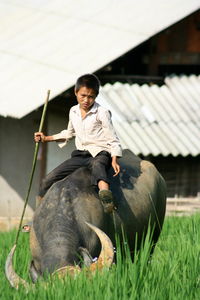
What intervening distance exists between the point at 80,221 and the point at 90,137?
0.80 m

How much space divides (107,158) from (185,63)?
11501 millimetres

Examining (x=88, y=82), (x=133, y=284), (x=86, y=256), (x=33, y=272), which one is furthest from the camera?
(x=88, y=82)

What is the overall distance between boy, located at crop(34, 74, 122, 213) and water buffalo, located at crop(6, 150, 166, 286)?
0.13 m

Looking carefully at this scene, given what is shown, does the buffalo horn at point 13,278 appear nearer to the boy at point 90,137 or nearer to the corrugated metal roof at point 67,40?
the boy at point 90,137

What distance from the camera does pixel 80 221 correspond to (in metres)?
6.77

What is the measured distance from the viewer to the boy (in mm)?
7094

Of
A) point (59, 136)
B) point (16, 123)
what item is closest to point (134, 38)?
point (16, 123)

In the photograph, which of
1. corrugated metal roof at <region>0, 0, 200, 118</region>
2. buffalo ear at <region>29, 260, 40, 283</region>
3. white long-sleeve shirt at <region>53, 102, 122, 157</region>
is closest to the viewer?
buffalo ear at <region>29, 260, 40, 283</region>

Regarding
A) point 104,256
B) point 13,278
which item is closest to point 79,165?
point 104,256

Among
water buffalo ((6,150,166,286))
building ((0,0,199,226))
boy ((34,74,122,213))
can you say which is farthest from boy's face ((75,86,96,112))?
building ((0,0,199,226))

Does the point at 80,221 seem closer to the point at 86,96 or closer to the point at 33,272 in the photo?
the point at 33,272

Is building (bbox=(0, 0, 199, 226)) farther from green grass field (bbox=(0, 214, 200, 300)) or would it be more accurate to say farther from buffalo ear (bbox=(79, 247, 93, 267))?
green grass field (bbox=(0, 214, 200, 300))

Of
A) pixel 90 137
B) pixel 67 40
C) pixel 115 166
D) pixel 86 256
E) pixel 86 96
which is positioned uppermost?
pixel 67 40

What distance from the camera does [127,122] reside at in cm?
1733
